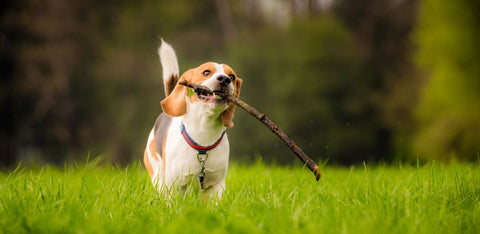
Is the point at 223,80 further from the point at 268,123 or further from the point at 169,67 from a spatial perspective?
the point at 169,67

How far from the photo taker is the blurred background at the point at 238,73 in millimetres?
18297

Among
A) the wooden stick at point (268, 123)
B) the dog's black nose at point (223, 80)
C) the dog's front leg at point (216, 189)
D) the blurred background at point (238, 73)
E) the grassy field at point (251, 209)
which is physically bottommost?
the blurred background at point (238, 73)

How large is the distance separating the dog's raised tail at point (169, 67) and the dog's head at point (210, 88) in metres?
0.54

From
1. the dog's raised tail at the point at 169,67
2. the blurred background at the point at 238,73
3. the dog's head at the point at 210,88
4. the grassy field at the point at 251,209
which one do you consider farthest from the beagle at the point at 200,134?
the blurred background at the point at 238,73

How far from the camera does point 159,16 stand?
2309 cm

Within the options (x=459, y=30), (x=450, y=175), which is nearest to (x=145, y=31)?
(x=459, y=30)

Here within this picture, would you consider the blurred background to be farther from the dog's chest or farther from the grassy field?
the dog's chest

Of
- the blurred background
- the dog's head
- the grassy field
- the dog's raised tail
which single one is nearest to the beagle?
the dog's head

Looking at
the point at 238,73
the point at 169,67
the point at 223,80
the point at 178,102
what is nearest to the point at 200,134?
the point at 178,102

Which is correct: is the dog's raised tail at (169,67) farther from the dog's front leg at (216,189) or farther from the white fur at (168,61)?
the dog's front leg at (216,189)

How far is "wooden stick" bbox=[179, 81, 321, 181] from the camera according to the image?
3213mm

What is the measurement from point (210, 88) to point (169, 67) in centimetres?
94

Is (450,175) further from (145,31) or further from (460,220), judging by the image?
(145,31)

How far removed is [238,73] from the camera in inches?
789
